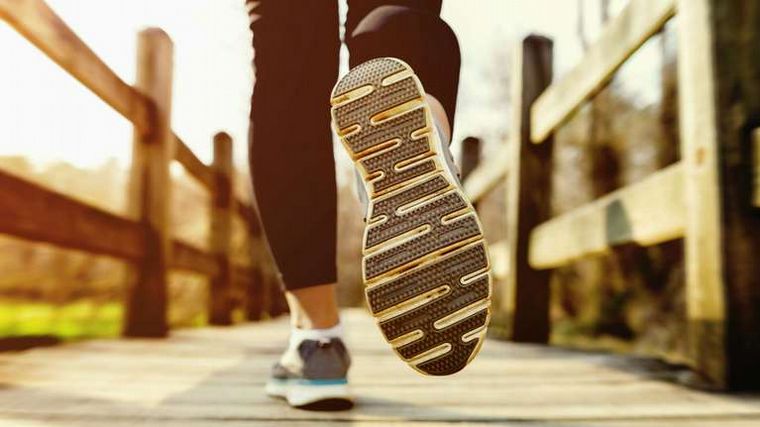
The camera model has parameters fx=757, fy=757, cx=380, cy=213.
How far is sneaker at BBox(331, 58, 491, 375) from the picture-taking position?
85 cm

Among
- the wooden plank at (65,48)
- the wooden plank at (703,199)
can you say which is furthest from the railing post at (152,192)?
the wooden plank at (703,199)

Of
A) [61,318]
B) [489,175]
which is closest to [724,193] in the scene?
[489,175]

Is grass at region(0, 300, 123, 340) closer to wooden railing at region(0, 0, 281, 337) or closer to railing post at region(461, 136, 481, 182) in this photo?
wooden railing at region(0, 0, 281, 337)

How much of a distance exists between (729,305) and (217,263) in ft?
9.99

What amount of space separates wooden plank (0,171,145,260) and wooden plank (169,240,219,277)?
55 centimetres

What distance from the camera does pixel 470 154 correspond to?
4543 millimetres

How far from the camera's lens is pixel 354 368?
1.64 meters

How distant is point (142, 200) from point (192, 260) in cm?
64

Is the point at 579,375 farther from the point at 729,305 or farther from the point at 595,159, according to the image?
the point at 595,159

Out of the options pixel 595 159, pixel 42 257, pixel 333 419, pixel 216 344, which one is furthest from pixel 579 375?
pixel 595 159

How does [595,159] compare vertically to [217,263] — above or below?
above

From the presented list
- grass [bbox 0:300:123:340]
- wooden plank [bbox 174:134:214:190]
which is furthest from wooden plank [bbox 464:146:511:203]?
grass [bbox 0:300:123:340]

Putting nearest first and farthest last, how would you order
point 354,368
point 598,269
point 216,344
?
point 354,368
point 216,344
point 598,269

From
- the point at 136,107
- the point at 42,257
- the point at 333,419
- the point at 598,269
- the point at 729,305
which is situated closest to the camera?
the point at 333,419
